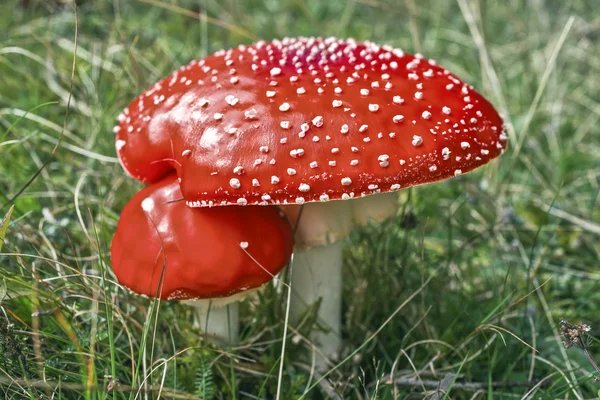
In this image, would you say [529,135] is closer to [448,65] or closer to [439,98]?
[448,65]

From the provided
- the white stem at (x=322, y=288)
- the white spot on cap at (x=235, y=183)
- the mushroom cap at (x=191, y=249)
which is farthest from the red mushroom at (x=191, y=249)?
the white stem at (x=322, y=288)

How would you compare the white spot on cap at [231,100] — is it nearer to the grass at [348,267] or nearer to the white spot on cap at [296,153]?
the white spot on cap at [296,153]

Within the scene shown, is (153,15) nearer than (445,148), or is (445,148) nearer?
(445,148)

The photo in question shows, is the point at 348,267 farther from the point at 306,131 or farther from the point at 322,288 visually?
the point at 306,131

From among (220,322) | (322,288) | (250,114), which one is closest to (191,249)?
(250,114)

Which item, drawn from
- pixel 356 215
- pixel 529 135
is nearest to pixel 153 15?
pixel 529 135

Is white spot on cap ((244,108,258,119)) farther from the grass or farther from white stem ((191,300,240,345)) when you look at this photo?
white stem ((191,300,240,345))
